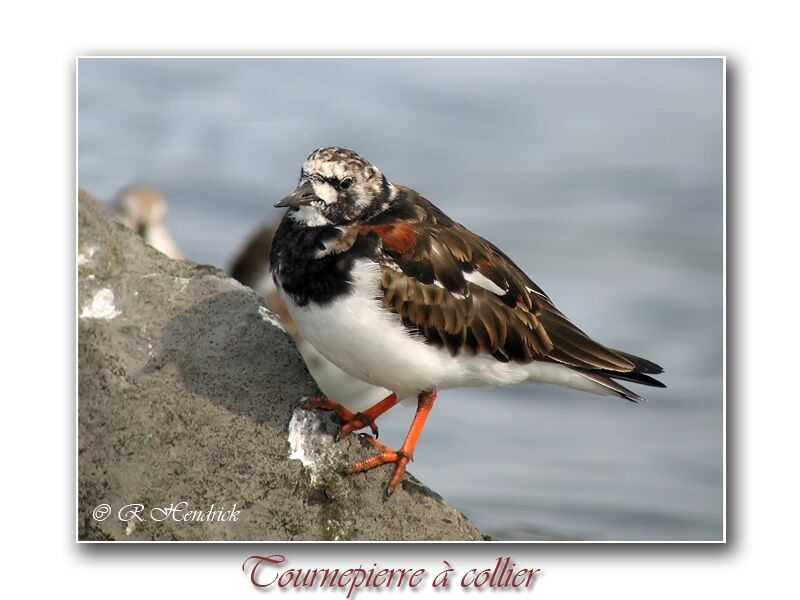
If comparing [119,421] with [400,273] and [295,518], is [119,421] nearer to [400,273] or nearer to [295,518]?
[295,518]

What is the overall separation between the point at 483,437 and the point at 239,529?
193 cm

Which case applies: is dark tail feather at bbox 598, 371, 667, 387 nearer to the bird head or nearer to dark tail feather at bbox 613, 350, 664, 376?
A: dark tail feather at bbox 613, 350, 664, 376

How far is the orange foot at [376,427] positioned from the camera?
16.1 ft

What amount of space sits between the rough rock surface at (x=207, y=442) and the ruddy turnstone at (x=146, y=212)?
2.10 m

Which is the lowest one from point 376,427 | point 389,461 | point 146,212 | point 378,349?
point 389,461

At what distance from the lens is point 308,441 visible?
4.92m

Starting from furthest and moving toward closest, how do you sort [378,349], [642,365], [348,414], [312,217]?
[642,365] → [348,414] → [312,217] → [378,349]

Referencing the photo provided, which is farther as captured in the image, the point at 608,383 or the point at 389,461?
the point at 608,383

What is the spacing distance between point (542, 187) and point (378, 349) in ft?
8.56

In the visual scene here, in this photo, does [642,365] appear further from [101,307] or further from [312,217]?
[101,307]

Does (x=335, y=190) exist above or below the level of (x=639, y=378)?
above

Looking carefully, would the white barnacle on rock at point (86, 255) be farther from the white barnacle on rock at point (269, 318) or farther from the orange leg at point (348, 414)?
the orange leg at point (348, 414)

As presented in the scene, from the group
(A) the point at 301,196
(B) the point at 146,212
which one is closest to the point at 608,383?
(A) the point at 301,196

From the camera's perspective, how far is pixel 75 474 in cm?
493
